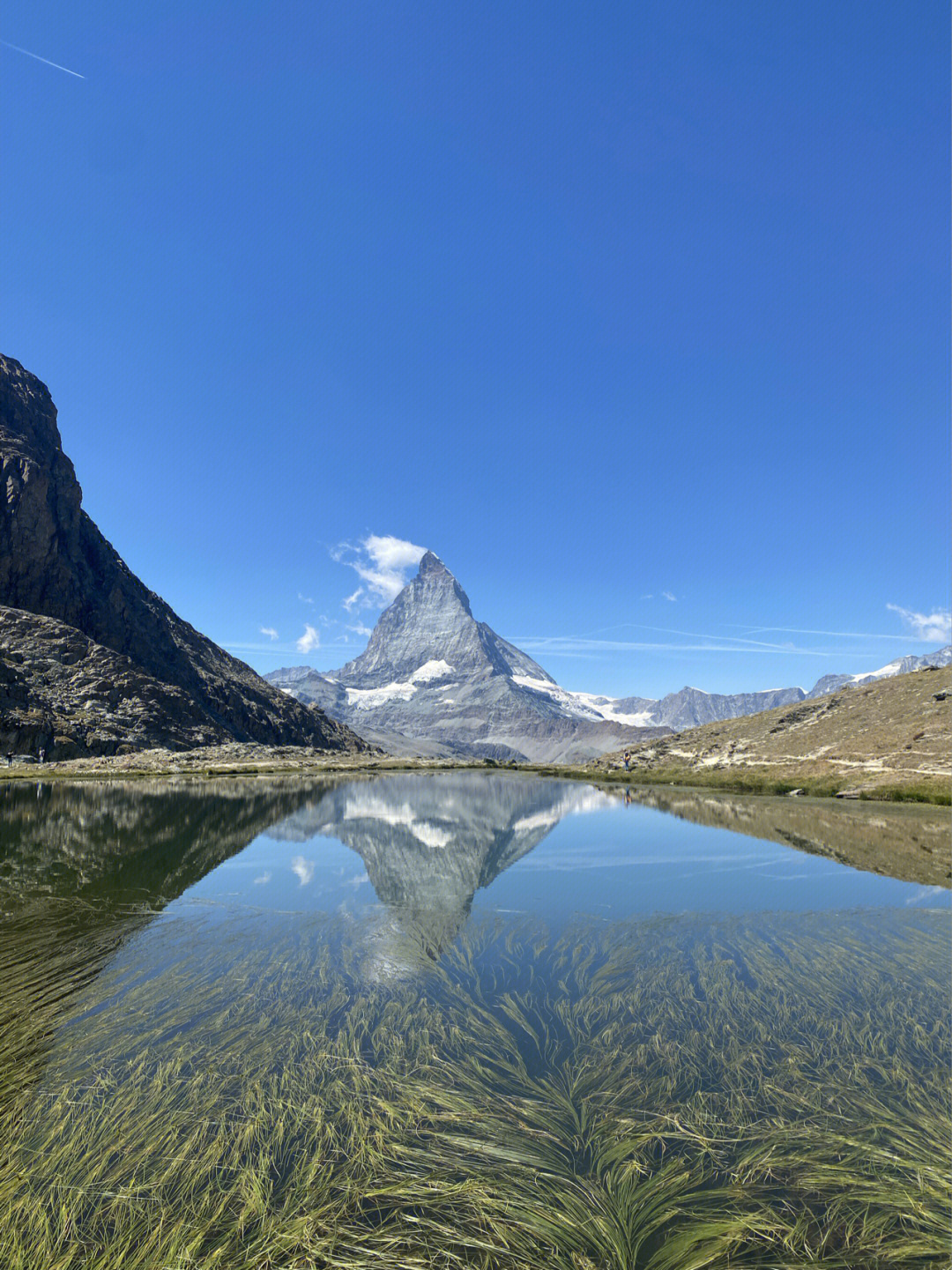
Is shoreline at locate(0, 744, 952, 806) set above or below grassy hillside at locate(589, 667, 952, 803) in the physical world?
below

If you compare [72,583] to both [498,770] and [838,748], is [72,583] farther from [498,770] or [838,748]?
[838,748]

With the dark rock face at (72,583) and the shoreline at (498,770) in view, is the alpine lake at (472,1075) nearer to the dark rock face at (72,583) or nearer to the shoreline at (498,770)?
the shoreline at (498,770)

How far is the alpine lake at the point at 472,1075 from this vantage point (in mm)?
5922

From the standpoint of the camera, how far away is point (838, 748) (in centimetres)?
7350

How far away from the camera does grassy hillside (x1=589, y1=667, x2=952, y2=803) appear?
57156mm

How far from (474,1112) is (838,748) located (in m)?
81.1

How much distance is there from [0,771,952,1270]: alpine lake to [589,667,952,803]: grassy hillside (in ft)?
137

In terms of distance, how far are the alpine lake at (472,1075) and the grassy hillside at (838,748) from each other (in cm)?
4171

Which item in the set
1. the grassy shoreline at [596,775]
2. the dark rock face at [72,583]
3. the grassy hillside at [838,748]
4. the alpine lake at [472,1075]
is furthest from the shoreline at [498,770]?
the alpine lake at [472,1075]

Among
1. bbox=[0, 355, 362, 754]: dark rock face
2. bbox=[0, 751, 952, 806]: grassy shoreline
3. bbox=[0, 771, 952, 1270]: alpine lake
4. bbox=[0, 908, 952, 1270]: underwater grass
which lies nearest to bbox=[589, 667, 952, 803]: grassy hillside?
bbox=[0, 751, 952, 806]: grassy shoreline

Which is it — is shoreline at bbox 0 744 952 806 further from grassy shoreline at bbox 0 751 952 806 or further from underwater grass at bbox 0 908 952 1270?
underwater grass at bbox 0 908 952 1270

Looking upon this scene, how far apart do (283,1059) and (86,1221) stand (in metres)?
3.90

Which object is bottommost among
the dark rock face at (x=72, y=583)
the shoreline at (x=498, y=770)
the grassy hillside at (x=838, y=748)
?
the shoreline at (x=498, y=770)

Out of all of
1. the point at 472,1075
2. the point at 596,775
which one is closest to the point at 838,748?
the point at 596,775
